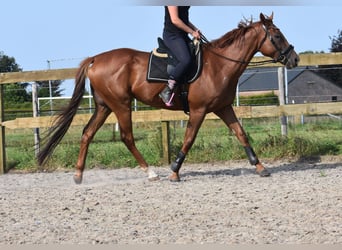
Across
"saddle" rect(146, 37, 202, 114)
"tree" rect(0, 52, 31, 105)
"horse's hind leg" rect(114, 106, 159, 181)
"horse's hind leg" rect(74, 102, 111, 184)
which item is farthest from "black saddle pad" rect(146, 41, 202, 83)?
"tree" rect(0, 52, 31, 105)

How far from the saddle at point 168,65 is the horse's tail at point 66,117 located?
0.92m

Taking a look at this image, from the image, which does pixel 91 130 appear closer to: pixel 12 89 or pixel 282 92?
pixel 282 92

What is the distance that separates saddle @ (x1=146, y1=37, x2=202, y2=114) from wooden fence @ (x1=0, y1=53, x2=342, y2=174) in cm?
150

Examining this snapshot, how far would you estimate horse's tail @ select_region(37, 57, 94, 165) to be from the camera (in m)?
7.49

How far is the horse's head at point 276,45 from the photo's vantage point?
7.17m

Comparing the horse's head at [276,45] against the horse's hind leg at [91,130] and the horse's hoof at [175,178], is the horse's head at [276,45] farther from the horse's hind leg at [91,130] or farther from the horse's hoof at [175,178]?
the horse's hind leg at [91,130]

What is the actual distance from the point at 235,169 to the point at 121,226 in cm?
390

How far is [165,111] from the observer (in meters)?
8.75

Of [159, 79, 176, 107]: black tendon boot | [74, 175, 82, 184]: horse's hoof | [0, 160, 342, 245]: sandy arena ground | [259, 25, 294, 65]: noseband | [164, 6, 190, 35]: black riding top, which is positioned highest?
[164, 6, 190, 35]: black riding top

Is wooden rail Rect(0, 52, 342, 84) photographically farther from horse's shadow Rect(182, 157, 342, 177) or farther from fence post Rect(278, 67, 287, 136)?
horse's shadow Rect(182, 157, 342, 177)

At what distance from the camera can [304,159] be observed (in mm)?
8484

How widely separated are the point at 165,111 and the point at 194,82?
5.92 feet

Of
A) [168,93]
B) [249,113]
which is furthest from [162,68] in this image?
[249,113]

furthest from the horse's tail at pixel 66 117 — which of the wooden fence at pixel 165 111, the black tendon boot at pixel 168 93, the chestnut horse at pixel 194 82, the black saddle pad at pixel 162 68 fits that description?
the wooden fence at pixel 165 111
